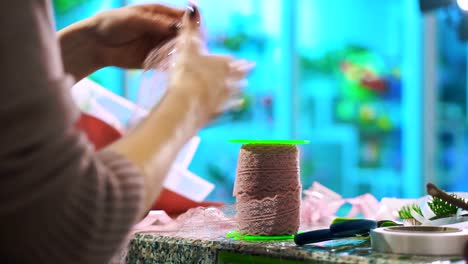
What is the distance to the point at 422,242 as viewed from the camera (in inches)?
30.8

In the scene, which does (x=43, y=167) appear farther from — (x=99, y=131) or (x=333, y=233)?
(x=99, y=131)

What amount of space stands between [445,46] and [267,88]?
3.41 ft

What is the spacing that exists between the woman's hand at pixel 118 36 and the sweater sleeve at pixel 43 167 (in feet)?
1.09

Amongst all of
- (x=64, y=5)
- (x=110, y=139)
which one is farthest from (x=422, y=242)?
(x=64, y=5)

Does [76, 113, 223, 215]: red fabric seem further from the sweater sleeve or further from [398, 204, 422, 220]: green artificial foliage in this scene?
the sweater sleeve

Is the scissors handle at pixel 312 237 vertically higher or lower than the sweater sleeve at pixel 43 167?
lower

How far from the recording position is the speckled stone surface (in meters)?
0.78

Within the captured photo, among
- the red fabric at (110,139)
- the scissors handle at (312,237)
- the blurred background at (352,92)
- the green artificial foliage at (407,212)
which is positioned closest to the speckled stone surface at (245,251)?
the scissors handle at (312,237)

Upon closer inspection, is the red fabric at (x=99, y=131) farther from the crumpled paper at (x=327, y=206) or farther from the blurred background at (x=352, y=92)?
the blurred background at (x=352, y=92)

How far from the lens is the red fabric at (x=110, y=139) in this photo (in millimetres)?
1308

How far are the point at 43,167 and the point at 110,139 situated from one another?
31.4 inches

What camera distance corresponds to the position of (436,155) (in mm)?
3625

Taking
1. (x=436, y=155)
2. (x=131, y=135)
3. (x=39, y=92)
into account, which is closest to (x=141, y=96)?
(x=131, y=135)

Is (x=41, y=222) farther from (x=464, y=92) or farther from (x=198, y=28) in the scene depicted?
(x=464, y=92)
